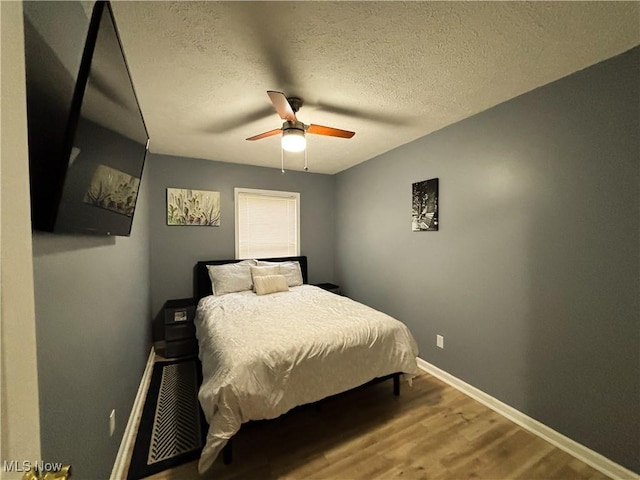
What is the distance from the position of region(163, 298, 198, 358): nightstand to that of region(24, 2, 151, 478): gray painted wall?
48.9 inches

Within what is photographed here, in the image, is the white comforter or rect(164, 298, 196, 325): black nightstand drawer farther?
rect(164, 298, 196, 325): black nightstand drawer

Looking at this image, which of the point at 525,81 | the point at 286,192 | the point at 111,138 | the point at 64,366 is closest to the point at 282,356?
the point at 64,366

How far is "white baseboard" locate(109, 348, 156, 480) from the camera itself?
1.51 m

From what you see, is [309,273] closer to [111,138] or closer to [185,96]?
[185,96]

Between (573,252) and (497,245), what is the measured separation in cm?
47

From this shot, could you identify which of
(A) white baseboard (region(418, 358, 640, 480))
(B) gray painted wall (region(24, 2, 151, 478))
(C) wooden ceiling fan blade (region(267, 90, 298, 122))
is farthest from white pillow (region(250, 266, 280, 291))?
(A) white baseboard (region(418, 358, 640, 480))

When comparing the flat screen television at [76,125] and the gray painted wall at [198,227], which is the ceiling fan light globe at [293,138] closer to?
the flat screen television at [76,125]

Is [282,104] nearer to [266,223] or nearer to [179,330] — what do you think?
[266,223]

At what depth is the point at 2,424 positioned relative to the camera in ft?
1.35

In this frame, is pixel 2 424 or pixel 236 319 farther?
pixel 236 319

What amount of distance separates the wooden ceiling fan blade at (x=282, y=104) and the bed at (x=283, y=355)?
1573mm

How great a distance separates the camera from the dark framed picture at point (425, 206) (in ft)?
8.61

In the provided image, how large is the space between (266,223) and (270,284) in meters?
1.08

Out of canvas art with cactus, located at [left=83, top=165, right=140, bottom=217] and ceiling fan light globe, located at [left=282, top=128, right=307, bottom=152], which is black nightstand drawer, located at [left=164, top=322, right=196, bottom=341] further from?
ceiling fan light globe, located at [left=282, top=128, right=307, bottom=152]
